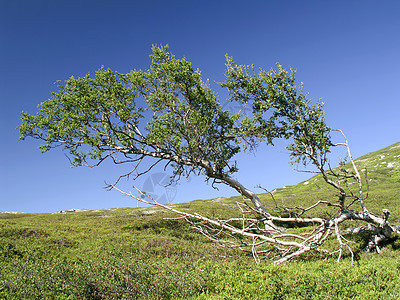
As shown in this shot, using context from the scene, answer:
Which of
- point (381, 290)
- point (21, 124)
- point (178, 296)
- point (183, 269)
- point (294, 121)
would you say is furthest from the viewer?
point (21, 124)

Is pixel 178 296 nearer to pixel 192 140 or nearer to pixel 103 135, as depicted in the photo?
pixel 192 140

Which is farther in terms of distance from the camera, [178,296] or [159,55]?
[159,55]

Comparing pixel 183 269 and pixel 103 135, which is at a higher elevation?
pixel 103 135

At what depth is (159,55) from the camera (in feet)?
72.4

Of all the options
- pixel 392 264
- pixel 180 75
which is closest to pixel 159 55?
pixel 180 75

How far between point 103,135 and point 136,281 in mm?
15889

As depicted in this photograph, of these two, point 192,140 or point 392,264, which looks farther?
point 192,140

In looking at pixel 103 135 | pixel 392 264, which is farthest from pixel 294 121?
pixel 103 135

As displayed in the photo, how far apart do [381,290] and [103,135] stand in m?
20.1

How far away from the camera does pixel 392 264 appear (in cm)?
734

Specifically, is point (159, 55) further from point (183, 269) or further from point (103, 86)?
point (183, 269)

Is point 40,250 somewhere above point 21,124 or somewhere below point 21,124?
below

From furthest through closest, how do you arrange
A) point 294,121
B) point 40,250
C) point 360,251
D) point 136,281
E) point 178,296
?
point 294,121 → point 40,250 → point 360,251 → point 136,281 → point 178,296

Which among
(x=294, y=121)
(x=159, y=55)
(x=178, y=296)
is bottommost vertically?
(x=178, y=296)
